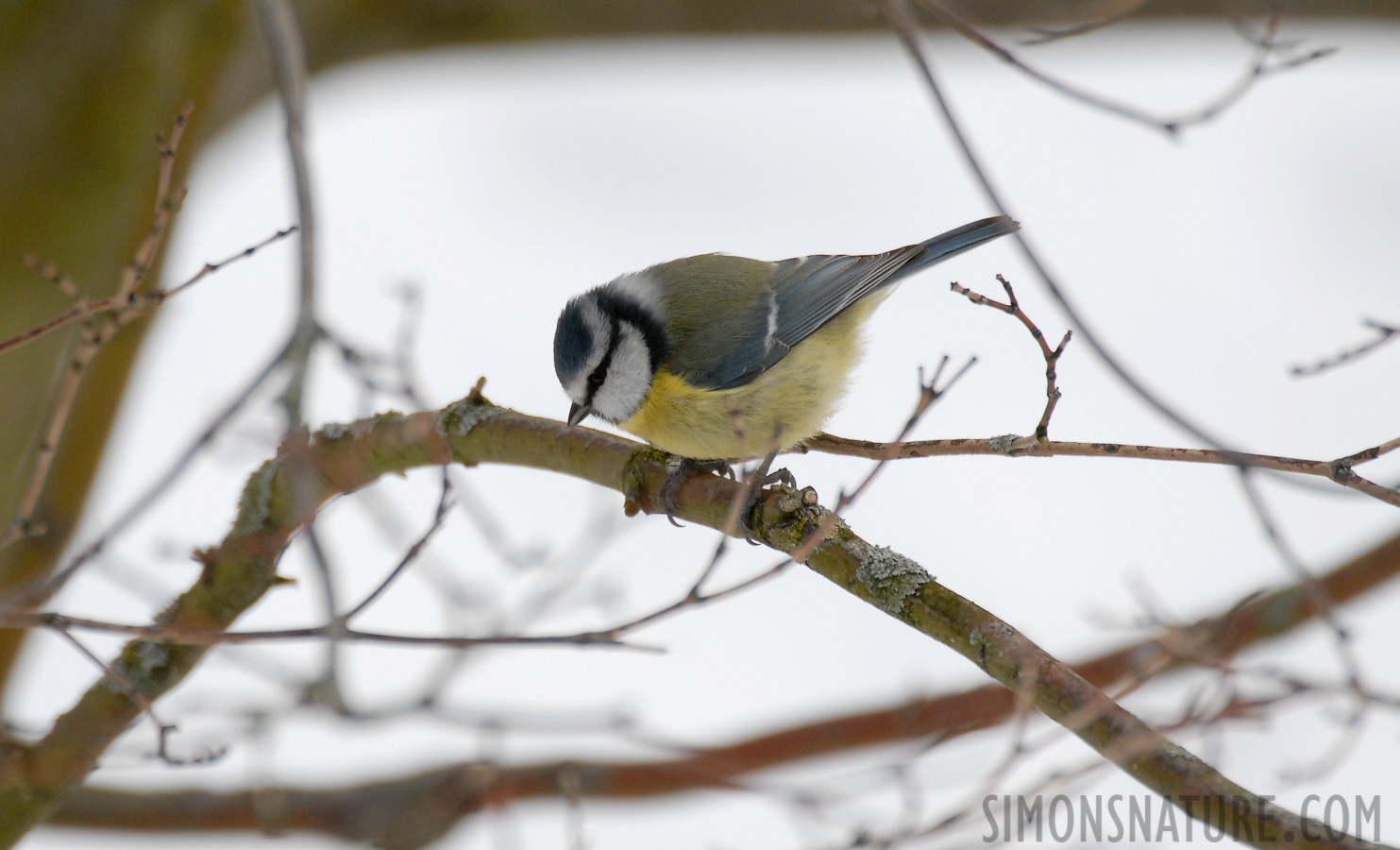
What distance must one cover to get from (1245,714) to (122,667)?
1.37 metres

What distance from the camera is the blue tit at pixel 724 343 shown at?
1.53m

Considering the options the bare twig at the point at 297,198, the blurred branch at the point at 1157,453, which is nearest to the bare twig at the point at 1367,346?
the blurred branch at the point at 1157,453

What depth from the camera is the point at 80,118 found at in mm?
2174

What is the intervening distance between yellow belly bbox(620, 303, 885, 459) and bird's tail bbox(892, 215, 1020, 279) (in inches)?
8.2

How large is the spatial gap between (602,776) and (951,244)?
109cm

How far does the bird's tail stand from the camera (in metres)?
1.60

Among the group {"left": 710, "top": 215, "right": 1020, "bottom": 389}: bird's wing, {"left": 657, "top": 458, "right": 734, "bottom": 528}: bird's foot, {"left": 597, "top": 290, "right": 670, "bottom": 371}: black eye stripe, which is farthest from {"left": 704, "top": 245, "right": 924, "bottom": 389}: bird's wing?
{"left": 657, "top": 458, "right": 734, "bottom": 528}: bird's foot

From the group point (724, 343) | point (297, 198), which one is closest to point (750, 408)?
point (724, 343)

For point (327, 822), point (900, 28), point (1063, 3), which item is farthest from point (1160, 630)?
point (327, 822)

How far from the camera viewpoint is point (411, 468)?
4.13 ft

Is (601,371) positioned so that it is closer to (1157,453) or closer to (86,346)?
(86,346)

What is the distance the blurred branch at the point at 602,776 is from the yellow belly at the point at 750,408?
0.50 meters

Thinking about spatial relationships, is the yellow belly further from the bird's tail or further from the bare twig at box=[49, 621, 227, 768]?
the bare twig at box=[49, 621, 227, 768]

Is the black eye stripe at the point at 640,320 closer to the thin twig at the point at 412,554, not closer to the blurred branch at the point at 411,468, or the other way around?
the blurred branch at the point at 411,468
